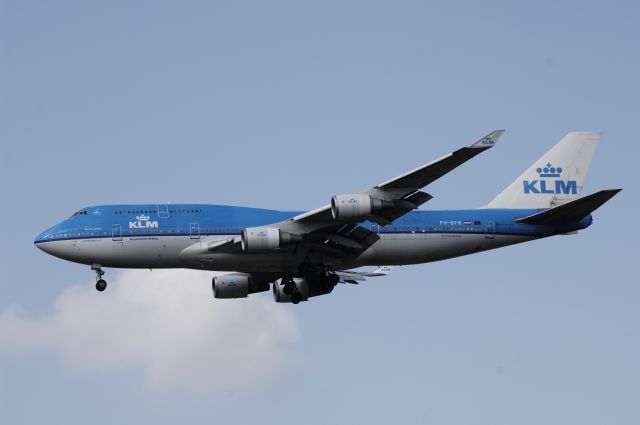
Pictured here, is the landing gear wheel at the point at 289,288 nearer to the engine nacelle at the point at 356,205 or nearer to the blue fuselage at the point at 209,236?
the blue fuselage at the point at 209,236

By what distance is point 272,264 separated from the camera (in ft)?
204

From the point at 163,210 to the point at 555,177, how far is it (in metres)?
22.3

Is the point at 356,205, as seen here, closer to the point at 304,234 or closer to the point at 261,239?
the point at 304,234

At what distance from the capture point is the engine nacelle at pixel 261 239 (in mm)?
58750

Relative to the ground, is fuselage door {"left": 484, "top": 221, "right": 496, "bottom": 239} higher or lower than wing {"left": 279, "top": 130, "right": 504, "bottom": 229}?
lower

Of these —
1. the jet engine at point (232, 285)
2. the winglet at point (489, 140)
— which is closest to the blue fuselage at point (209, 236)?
the jet engine at point (232, 285)

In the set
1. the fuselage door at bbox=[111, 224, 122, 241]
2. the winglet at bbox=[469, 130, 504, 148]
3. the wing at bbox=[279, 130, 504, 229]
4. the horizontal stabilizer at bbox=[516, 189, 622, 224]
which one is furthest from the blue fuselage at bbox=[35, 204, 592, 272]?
the winglet at bbox=[469, 130, 504, 148]

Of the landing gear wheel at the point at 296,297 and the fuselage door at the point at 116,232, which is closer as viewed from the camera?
the fuselage door at the point at 116,232

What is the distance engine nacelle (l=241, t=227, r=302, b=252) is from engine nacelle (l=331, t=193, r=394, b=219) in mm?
3626

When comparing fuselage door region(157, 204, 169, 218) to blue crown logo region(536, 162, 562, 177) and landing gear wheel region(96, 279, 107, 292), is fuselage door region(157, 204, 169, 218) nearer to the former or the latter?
landing gear wheel region(96, 279, 107, 292)

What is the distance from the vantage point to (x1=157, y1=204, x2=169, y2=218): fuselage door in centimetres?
6227

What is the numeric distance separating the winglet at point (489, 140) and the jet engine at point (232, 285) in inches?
744

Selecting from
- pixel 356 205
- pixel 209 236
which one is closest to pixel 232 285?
pixel 209 236

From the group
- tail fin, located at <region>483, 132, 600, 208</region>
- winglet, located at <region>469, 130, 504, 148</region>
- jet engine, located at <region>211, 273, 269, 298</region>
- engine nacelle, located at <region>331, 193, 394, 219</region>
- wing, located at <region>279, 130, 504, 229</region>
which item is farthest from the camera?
tail fin, located at <region>483, 132, 600, 208</region>
